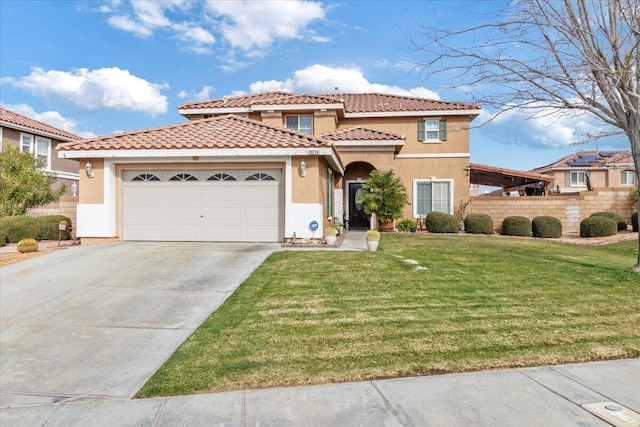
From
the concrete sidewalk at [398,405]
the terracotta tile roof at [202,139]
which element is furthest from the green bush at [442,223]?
the concrete sidewalk at [398,405]

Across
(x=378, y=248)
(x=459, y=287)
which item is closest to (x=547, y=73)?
(x=459, y=287)

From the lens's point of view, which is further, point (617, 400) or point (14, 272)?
point (14, 272)

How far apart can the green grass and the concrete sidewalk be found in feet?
0.83

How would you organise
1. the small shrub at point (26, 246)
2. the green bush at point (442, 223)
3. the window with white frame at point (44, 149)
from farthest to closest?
the window with white frame at point (44, 149) → the green bush at point (442, 223) → the small shrub at point (26, 246)

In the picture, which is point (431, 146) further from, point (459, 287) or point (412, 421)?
point (412, 421)

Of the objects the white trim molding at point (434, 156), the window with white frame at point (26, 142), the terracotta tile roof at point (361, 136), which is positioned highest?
the window with white frame at point (26, 142)

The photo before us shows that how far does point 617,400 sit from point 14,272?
11.8m

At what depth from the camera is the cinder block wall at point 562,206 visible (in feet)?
68.5

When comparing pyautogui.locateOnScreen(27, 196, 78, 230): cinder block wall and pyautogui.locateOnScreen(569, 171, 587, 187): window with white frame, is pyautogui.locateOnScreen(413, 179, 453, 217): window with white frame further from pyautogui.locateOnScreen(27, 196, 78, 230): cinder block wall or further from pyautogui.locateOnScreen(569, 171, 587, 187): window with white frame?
pyautogui.locateOnScreen(569, 171, 587, 187): window with white frame

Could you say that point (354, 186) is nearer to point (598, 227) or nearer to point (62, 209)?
point (598, 227)

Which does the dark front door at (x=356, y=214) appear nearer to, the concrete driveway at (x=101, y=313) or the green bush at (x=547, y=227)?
the green bush at (x=547, y=227)

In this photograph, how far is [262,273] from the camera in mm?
9078

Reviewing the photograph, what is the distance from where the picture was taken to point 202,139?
13.7m

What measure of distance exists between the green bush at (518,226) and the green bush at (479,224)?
836 mm
